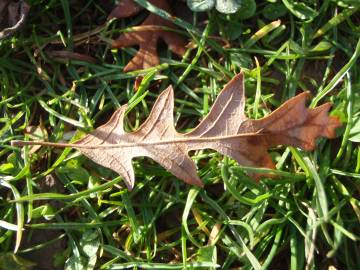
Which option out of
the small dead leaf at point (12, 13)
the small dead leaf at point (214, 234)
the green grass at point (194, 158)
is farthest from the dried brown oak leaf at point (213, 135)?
the small dead leaf at point (12, 13)

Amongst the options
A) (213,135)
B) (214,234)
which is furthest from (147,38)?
(214,234)

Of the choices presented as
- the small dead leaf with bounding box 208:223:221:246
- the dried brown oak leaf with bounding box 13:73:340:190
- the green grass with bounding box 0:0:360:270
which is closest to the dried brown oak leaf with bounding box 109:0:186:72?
the green grass with bounding box 0:0:360:270

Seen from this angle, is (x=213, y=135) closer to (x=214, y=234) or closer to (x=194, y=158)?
(x=194, y=158)

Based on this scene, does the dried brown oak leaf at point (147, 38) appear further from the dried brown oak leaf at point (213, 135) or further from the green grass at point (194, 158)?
the dried brown oak leaf at point (213, 135)

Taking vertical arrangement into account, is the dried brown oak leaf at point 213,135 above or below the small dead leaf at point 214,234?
above

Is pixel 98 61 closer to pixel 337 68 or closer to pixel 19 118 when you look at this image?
pixel 19 118

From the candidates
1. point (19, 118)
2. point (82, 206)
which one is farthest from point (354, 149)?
point (19, 118)

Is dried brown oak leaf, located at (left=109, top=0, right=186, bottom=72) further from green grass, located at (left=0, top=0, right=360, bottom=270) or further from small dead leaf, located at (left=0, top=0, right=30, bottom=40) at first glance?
small dead leaf, located at (left=0, top=0, right=30, bottom=40)

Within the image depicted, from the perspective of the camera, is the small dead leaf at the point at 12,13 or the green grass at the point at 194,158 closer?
the green grass at the point at 194,158
